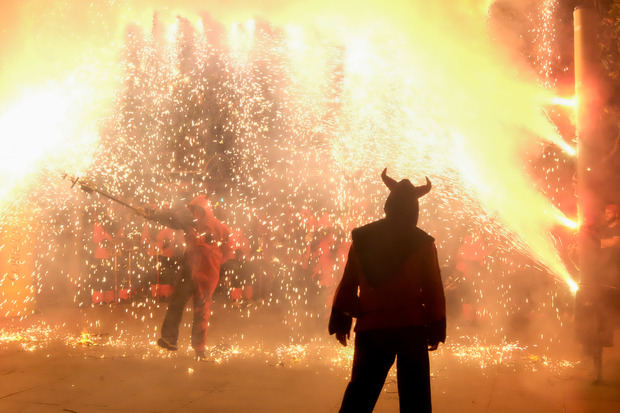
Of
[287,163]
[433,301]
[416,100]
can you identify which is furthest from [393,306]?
[287,163]

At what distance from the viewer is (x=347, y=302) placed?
321 centimetres

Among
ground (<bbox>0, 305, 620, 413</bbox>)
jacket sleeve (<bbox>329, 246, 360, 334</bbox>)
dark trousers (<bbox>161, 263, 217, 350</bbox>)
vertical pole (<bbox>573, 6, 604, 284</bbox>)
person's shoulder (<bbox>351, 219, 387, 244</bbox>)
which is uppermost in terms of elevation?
vertical pole (<bbox>573, 6, 604, 284</bbox>)

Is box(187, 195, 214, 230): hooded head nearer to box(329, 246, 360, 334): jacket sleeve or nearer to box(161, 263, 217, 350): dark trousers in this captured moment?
box(161, 263, 217, 350): dark trousers

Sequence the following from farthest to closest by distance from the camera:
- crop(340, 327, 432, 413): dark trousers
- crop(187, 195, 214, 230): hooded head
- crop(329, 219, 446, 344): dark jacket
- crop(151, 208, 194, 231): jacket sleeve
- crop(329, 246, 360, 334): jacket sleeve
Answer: crop(151, 208, 194, 231): jacket sleeve
crop(187, 195, 214, 230): hooded head
crop(329, 246, 360, 334): jacket sleeve
crop(329, 219, 446, 344): dark jacket
crop(340, 327, 432, 413): dark trousers

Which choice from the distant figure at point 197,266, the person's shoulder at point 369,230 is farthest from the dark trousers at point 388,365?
the distant figure at point 197,266

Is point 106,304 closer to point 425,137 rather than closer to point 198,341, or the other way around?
point 198,341

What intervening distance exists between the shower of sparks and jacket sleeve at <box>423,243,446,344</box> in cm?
314

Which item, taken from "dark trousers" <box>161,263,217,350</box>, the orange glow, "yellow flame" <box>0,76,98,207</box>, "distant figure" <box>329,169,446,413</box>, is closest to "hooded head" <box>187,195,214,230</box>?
"dark trousers" <box>161,263,217,350</box>

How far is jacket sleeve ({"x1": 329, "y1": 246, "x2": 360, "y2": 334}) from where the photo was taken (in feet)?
10.5

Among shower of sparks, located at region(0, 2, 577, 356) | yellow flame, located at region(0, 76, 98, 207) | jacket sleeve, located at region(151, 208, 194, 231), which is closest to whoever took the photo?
jacket sleeve, located at region(151, 208, 194, 231)

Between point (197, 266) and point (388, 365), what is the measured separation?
11.8 ft

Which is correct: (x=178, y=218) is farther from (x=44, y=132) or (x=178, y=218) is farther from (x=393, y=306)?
(x=44, y=132)

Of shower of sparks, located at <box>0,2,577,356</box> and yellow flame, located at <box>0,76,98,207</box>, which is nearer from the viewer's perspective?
shower of sparks, located at <box>0,2,577,356</box>

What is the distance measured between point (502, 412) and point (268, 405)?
5.64 feet
